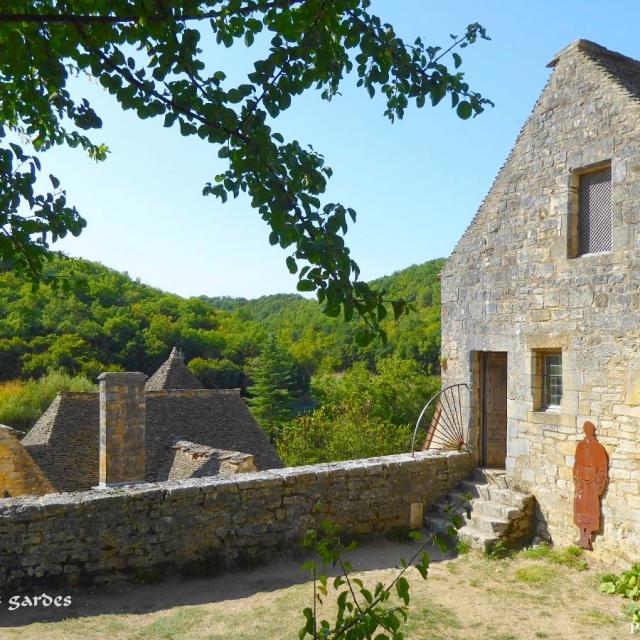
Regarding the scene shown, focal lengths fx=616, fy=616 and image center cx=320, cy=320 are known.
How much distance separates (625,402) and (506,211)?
2.99m

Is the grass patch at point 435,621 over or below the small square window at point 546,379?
below

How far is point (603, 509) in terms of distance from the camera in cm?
689

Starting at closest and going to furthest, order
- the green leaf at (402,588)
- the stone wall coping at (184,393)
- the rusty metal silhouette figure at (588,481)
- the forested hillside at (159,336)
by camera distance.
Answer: the green leaf at (402,588)
the rusty metal silhouette figure at (588,481)
the stone wall coping at (184,393)
the forested hillside at (159,336)

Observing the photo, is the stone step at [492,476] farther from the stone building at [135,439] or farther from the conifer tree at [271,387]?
the conifer tree at [271,387]

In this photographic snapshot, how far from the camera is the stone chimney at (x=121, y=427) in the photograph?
38.7ft

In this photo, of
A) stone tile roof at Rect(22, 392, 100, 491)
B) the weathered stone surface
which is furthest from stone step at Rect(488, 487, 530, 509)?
stone tile roof at Rect(22, 392, 100, 491)

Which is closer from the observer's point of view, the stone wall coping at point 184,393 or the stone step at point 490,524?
the stone step at point 490,524

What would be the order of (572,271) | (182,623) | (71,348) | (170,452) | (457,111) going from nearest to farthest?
(457,111) → (182,623) → (572,271) → (170,452) → (71,348)

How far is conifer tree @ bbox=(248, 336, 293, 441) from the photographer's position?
4206 centimetres

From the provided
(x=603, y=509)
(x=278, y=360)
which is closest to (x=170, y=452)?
(x=603, y=509)

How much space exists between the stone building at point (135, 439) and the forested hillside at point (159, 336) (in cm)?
1577

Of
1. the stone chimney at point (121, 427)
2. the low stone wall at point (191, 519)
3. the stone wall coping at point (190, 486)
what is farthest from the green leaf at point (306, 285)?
the stone chimney at point (121, 427)

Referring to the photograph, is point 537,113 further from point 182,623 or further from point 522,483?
point 182,623

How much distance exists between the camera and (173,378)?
2136 centimetres
